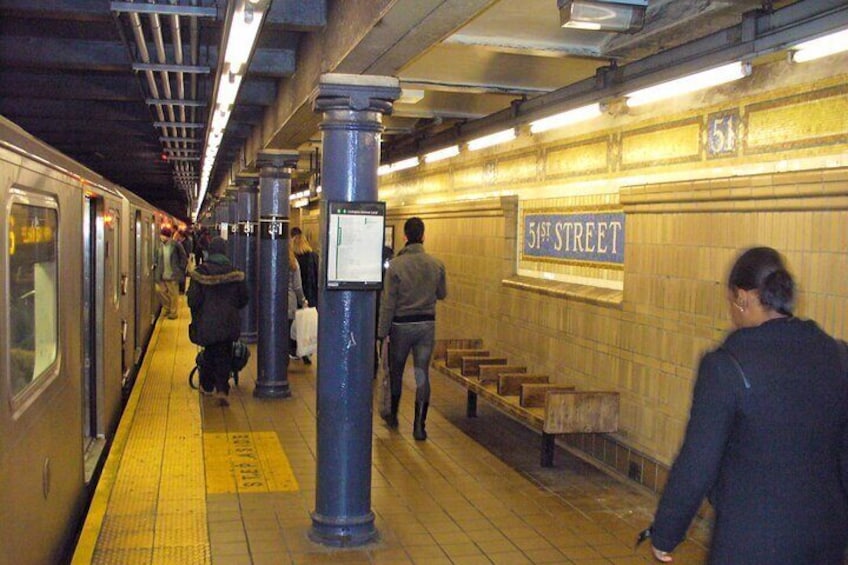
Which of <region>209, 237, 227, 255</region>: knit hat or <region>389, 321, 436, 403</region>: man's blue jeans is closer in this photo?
<region>389, 321, 436, 403</region>: man's blue jeans

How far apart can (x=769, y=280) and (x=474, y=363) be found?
608cm

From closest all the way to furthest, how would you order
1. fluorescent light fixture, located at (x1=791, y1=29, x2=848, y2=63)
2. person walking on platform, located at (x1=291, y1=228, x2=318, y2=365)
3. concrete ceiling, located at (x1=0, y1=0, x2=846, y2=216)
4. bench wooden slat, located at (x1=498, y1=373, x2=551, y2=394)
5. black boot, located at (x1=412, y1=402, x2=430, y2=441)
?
fluorescent light fixture, located at (x1=791, y1=29, x2=848, y2=63) < concrete ceiling, located at (x1=0, y1=0, x2=846, y2=216) < bench wooden slat, located at (x1=498, y1=373, x2=551, y2=394) < black boot, located at (x1=412, y1=402, x2=430, y2=441) < person walking on platform, located at (x1=291, y1=228, x2=318, y2=365)

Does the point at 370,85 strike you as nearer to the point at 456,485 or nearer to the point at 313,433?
the point at 456,485

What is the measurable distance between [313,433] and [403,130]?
4.87m

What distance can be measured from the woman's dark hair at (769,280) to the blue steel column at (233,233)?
12.9 meters

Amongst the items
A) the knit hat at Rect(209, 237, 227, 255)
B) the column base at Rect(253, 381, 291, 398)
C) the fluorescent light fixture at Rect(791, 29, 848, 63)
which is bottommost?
the column base at Rect(253, 381, 291, 398)

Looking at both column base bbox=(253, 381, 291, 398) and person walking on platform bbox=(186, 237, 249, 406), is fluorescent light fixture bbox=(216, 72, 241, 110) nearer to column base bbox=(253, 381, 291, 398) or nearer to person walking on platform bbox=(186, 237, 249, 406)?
person walking on platform bbox=(186, 237, 249, 406)

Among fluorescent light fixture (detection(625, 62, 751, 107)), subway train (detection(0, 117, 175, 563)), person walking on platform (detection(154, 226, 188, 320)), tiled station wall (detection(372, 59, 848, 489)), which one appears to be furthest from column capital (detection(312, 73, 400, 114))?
person walking on platform (detection(154, 226, 188, 320))

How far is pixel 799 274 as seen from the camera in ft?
16.6

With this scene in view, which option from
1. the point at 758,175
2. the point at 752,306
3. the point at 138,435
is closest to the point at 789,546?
the point at 752,306

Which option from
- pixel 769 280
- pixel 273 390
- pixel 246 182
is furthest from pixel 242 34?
pixel 246 182

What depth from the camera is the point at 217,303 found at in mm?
9281

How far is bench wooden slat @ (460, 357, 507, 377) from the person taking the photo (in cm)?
877

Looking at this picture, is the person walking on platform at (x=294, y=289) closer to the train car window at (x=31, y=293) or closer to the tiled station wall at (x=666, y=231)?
the tiled station wall at (x=666, y=231)
